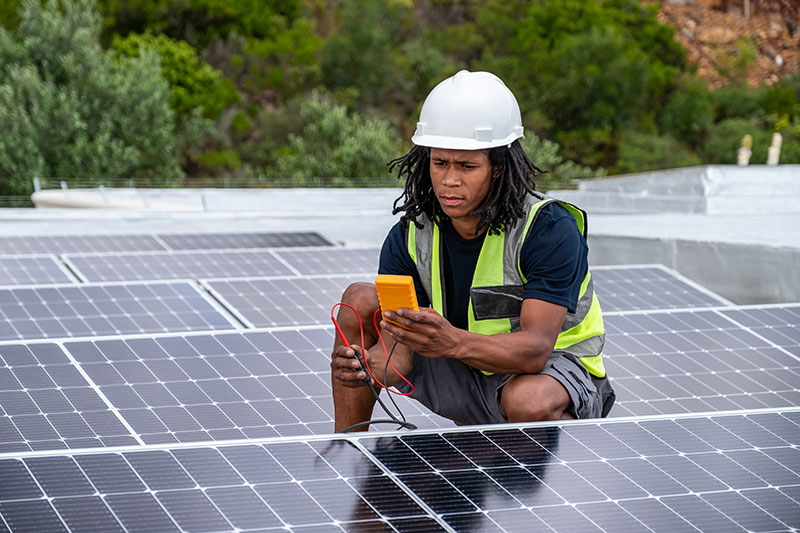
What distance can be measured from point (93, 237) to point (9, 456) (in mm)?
11320

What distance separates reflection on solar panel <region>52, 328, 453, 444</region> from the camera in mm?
6414

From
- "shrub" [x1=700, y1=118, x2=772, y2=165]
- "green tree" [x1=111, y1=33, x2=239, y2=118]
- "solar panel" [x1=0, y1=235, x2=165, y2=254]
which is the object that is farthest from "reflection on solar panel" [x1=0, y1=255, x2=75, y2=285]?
"shrub" [x1=700, y1=118, x2=772, y2=165]

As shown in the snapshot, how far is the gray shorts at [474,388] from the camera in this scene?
5438 mm

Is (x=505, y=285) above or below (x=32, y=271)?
above

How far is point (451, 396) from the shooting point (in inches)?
221

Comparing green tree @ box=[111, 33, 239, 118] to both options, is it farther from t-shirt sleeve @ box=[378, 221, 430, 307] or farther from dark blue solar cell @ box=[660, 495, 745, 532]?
dark blue solar cell @ box=[660, 495, 745, 532]

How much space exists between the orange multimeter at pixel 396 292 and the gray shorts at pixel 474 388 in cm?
83

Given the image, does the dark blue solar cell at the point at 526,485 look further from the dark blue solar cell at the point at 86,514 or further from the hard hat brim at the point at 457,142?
the hard hat brim at the point at 457,142

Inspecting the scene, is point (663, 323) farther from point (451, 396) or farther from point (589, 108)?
point (589, 108)

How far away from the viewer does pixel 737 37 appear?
73812mm

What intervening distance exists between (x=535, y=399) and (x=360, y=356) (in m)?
0.90

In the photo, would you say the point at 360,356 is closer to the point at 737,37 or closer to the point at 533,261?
the point at 533,261

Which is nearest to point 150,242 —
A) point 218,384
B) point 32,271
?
point 32,271

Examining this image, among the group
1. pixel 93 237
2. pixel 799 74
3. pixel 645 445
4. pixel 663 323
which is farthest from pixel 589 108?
pixel 645 445
